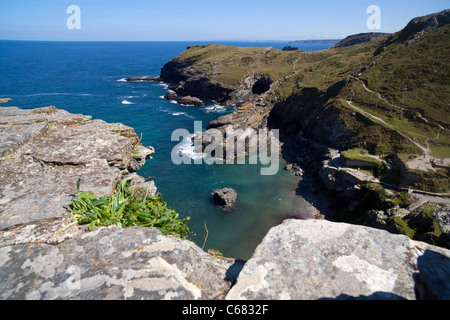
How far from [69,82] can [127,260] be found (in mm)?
119254

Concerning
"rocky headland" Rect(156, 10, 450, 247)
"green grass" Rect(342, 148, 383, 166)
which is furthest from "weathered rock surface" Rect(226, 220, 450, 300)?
"green grass" Rect(342, 148, 383, 166)

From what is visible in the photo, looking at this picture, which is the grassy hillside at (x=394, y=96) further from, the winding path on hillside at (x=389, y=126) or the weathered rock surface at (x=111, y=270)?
the weathered rock surface at (x=111, y=270)

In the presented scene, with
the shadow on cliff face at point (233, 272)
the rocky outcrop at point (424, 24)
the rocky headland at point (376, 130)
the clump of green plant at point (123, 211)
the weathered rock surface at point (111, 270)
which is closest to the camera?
the weathered rock surface at point (111, 270)

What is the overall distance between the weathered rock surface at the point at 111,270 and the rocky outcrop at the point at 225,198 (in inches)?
1043

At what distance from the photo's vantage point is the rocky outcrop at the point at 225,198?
31.4 m

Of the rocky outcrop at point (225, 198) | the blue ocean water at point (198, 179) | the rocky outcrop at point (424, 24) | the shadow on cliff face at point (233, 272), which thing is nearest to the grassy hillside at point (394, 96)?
the rocky outcrop at point (424, 24)

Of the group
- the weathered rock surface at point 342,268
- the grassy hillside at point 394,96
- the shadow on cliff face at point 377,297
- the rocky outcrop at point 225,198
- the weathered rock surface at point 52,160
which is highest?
the grassy hillside at point 394,96

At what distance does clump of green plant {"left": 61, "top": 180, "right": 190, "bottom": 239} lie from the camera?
5.46 m

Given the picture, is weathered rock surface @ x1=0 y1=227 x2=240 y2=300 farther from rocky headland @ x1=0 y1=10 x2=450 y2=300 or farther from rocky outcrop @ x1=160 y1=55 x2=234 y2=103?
rocky outcrop @ x1=160 y1=55 x2=234 y2=103

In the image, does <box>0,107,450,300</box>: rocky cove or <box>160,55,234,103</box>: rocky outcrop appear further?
<box>160,55,234,103</box>: rocky outcrop

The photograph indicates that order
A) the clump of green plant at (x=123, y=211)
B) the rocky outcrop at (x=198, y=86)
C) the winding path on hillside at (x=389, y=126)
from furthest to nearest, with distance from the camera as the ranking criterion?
the rocky outcrop at (x=198, y=86)
the winding path on hillside at (x=389, y=126)
the clump of green plant at (x=123, y=211)

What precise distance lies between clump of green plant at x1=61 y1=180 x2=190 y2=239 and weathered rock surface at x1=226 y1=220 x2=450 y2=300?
341 cm

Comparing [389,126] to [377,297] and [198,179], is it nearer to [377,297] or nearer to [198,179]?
[198,179]
